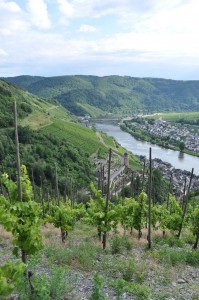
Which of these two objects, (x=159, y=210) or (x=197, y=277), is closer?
(x=197, y=277)

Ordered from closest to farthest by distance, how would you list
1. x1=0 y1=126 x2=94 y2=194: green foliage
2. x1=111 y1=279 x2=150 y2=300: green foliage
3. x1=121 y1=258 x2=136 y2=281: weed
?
x1=111 y1=279 x2=150 y2=300: green foliage, x1=121 y1=258 x2=136 y2=281: weed, x1=0 y1=126 x2=94 y2=194: green foliage

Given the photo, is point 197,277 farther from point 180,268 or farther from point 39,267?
point 39,267

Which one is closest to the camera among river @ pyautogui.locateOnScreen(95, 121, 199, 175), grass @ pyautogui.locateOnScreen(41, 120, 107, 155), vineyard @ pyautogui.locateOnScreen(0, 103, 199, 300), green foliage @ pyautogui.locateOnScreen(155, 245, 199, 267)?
vineyard @ pyautogui.locateOnScreen(0, 103, 199, 300)

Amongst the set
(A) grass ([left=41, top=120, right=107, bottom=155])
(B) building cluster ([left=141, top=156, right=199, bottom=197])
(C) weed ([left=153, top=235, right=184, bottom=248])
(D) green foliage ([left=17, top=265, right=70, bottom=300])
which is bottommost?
(B) building cluster ([left=141, top=156, right=199, bottom=197])

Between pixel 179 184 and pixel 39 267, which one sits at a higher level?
pixel 39 267

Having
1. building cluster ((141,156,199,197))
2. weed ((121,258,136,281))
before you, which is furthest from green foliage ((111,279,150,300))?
building cluster ((141,156,199,197))

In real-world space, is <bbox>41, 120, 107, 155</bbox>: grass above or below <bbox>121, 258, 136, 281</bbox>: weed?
below

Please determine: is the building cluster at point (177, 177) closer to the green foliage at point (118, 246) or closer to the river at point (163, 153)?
the river at point (163, 153)

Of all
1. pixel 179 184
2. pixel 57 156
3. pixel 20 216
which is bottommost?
pixel 179 184

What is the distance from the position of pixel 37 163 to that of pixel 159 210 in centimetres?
5521

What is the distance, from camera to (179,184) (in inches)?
3585

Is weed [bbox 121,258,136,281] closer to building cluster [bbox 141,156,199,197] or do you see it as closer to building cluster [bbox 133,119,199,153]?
building cluster [bbox 141,156,199,197]

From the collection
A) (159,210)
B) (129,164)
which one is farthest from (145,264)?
(129,164)

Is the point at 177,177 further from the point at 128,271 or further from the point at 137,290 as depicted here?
the point at 137,290
